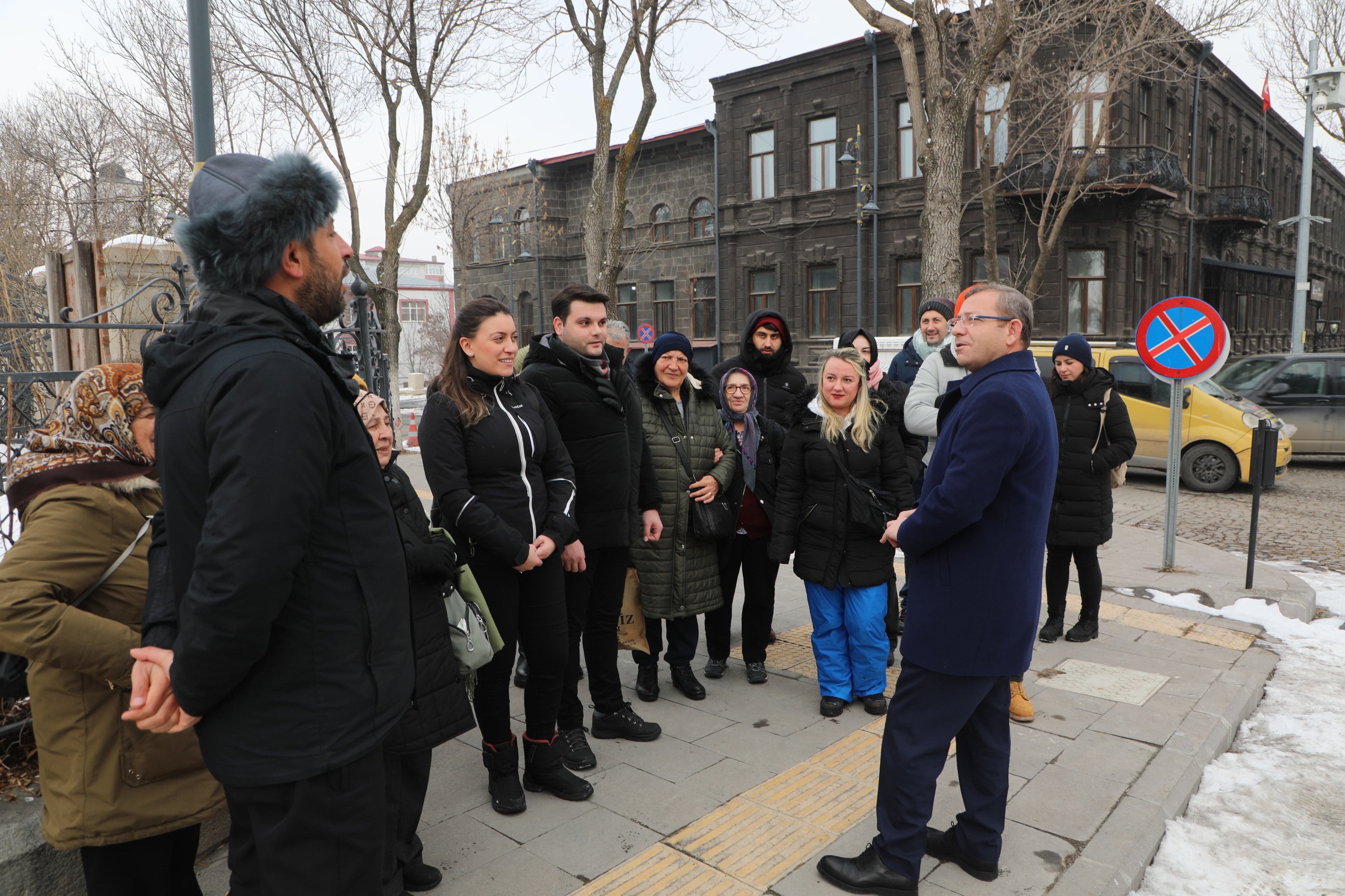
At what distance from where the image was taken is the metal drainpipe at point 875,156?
80.1ft

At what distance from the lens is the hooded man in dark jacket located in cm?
529

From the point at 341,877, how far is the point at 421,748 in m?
0.96

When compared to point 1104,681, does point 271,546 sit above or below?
above

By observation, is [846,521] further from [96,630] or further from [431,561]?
[96,630]

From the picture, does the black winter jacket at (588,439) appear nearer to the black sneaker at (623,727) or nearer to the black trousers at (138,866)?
the black sneaker at (623,727)

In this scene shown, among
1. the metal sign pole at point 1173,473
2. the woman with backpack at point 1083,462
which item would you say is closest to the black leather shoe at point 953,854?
the woman with backpack at point 1083,462

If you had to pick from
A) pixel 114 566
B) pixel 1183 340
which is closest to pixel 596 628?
pixel 114 566

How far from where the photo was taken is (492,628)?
3.16m

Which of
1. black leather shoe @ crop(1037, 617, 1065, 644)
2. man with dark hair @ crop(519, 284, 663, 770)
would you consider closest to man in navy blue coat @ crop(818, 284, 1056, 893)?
man with dark hair @ crop(519, 284, 663, 770)

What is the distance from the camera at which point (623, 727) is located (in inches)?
165

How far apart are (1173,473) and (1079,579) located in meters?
2.49

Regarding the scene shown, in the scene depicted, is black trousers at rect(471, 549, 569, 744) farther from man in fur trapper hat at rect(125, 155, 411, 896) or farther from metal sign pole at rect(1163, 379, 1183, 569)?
metal sign pole at rect(1163, 379, 1183, 569)

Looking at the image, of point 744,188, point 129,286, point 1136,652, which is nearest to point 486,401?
point 129,286

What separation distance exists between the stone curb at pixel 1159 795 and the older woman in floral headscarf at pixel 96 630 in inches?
110
